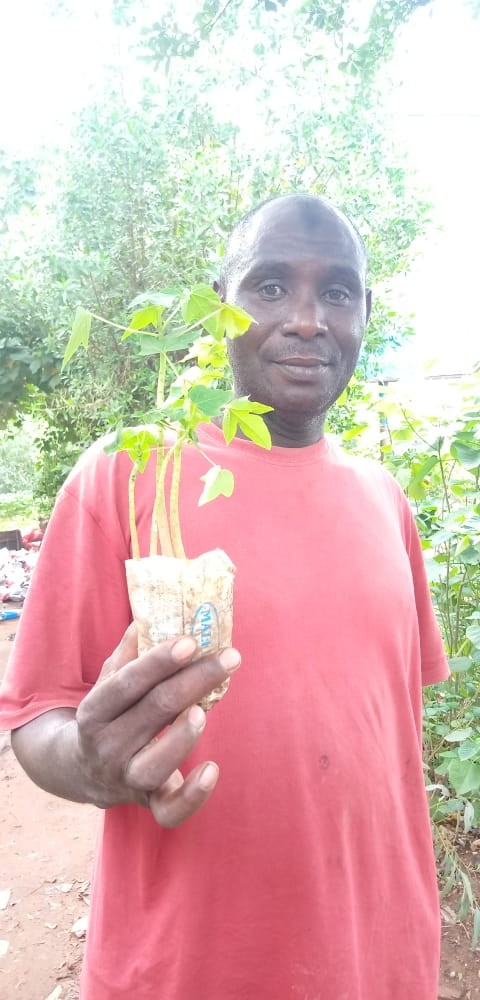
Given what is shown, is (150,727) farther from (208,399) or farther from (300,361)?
(300,361)

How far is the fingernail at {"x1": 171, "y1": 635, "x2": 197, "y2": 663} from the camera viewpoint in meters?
0.80

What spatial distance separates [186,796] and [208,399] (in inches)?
21.4

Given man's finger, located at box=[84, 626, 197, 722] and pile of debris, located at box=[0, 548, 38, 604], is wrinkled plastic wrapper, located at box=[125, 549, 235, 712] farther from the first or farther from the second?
pile of debris, located at box=[0, 548, 38, 604]

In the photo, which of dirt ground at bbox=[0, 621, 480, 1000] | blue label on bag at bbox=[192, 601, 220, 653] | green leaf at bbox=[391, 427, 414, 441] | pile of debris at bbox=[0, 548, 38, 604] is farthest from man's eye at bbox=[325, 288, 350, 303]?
pile of debris at bbox=[0, 548, 38, 604]

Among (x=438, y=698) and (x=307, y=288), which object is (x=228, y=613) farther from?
(x=438, y=698)

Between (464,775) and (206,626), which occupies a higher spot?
(206,626)

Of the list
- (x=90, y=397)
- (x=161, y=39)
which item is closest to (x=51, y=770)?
(x=161, y=39)

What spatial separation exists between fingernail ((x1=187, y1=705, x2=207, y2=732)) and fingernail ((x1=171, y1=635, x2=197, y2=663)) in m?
0.09

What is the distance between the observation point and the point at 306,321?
53.0 inches

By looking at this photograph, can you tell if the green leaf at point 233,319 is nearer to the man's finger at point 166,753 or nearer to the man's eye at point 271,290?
the man's eye at point 271,290

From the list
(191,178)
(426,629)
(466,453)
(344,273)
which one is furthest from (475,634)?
(191,178)

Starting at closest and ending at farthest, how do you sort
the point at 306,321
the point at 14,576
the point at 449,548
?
the point at 306,321 → the point at 449,548 → the point at 14,576

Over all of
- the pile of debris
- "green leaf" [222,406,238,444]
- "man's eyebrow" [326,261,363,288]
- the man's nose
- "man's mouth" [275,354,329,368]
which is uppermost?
"man's eyebrow" [326,261,363,288]

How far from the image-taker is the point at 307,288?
1385mm
